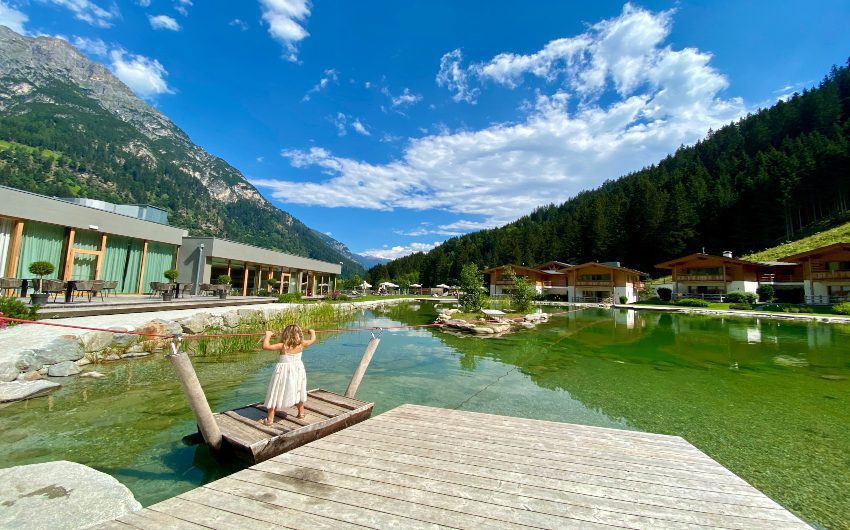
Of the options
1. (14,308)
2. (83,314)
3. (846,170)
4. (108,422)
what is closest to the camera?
(108,422)

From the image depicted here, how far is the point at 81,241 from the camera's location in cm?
1537

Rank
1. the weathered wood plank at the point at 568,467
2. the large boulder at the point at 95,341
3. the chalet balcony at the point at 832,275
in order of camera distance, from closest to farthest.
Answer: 1. the weathered wood plank at the point at 568,467
2. the large boulder at the point at 95,341
3. the chalet balcony at the point at 832,275

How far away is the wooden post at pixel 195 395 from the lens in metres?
3.67

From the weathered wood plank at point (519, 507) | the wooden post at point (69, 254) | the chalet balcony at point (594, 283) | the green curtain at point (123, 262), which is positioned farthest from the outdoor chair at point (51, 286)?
the chalet balcony at point (594, 283)

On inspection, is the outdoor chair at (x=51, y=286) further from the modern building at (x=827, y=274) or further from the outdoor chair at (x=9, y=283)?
the modern building at (x=827, y=274)

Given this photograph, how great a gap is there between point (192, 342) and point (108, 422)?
6.01 m

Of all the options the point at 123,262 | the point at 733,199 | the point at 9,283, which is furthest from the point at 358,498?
the point at 733,199

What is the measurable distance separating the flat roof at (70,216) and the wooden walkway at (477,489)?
647 inches

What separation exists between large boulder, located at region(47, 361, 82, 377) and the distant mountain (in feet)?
328

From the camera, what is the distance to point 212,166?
178500 mm

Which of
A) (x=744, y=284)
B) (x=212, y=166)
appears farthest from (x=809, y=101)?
(x=212, y=166)

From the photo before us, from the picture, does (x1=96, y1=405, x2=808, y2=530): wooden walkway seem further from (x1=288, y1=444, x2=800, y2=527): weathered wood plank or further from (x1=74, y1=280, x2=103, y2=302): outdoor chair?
(x1=74, y1=280, x2=103, y2=302): outdoor chair

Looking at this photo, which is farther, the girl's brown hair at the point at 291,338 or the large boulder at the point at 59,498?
the girl's brown hair at the point at 291,338

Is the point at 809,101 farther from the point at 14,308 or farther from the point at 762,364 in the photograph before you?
the point at 14,308
